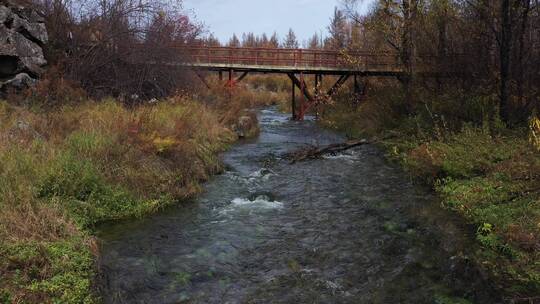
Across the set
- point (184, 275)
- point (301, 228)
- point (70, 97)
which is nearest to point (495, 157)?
point (301, 228)

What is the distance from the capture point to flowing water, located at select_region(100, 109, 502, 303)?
5734mm

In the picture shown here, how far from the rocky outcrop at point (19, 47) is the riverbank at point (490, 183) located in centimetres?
1115

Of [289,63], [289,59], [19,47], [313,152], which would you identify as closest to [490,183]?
[313,152]

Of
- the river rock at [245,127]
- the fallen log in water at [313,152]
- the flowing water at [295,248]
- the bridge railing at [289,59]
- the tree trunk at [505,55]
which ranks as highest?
the bridge railing at [289,59]

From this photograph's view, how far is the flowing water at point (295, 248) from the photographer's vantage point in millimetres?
5734

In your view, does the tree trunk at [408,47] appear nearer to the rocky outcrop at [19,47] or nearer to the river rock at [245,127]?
the river rock at [245,127]

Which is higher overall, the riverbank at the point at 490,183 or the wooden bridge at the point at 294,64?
the wooden bridge at the point at 294,64

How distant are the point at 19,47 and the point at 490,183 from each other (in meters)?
12.8

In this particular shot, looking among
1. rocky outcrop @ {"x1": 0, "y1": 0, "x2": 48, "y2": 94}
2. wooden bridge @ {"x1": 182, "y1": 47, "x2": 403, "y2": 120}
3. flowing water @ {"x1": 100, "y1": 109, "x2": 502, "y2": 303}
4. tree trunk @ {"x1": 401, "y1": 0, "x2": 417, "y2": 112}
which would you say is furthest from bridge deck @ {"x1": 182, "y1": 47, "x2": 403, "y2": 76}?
flowing water @ {"x1": 100, "y1": 109, "x2": 502, "y2": 303}

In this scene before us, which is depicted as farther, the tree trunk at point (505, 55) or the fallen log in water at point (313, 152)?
the fallen log in water at point (313, 152)

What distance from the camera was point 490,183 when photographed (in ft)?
28.0

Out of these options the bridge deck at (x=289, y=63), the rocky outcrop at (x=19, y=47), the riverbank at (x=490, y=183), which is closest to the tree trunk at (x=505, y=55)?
the riverbank at (x=490, y=183)

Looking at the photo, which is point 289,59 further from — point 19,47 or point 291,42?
point 291,42

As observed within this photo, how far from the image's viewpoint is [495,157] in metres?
9.61
